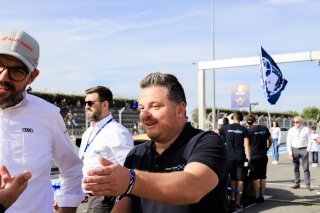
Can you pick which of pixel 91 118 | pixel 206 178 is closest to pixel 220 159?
pixel 206 178

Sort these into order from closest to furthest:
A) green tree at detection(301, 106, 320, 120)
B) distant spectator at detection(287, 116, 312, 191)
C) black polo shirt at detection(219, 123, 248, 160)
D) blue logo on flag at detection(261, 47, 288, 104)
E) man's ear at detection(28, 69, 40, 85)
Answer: man's ear at detection(28, 69, 40, 85)
black polo shirt at detection(219, 123, 248, 160)
distant spectator at detection(287, 116, 312, 191)
blue logo on flag at detection(261, 47, 288, 104)
green tree at detection(301, 106, 320, 120)

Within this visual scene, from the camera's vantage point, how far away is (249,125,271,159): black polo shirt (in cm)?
944

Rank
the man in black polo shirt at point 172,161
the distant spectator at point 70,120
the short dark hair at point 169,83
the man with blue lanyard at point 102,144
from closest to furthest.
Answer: the man in black polo shirt at point 172,161
the short dark hair at point 169,83
the man with blue lanyard at point 102,144
the distant spectator at point 70,120

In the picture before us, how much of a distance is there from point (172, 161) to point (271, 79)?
1119 centimetres

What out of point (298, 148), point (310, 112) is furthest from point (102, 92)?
point (310, 112)

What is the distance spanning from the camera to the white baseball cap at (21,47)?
218cm

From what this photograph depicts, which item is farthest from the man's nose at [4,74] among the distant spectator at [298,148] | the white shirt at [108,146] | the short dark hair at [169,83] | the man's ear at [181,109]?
the distant spectator at [298,148]

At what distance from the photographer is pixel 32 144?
8.02 feet

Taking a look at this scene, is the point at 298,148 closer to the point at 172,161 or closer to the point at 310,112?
the point at 172,161

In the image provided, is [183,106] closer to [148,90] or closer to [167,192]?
[148,90]

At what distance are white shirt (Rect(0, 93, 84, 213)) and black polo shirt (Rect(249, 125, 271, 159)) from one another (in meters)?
7.34

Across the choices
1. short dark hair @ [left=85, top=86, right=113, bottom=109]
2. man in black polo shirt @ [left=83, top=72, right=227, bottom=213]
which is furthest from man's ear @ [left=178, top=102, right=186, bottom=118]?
short dark hair @ [left=85, top=86, right=113, bottom=109]

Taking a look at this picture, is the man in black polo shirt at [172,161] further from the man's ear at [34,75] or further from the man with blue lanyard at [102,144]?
the man with blue lanyard at [102,144]

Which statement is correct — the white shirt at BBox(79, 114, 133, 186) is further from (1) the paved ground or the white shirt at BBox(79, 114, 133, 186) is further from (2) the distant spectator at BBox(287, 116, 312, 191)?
(2) the distant spectator at BBox(287, 116, 312, 191)
